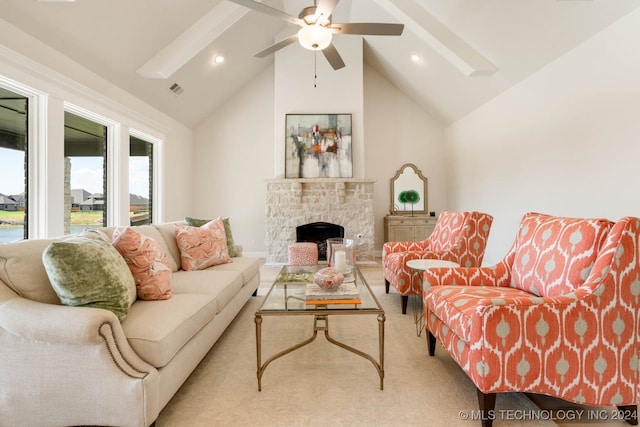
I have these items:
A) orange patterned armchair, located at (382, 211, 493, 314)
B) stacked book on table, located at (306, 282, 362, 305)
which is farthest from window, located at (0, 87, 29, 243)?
orange patterned armchair, located at (382, 211, 493, 314)

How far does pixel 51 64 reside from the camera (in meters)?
2.83

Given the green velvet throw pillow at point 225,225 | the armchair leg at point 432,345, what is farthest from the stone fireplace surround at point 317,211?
the armchair leg at point 432,345

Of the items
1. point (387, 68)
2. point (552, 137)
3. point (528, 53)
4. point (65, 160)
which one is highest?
point (387, 68)

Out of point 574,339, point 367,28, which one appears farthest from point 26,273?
point 367,28

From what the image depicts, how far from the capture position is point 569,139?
3.23m

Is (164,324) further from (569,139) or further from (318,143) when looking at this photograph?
(318,143)

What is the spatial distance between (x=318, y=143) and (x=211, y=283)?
3.69 meters

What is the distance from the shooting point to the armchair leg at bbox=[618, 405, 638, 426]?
1.54 m

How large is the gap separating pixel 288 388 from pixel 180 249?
1672 millimetres

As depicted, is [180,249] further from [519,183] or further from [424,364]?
[519,183]

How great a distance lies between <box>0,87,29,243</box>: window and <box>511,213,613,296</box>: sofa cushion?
386 cm

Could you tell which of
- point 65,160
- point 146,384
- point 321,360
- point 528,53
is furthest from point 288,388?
point 528,53

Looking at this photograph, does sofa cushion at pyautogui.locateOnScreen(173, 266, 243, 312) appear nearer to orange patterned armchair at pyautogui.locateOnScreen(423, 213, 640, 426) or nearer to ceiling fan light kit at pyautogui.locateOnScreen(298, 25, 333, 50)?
orange patterned armchair at pyautogui.locateOnScreen(423, 213, 640, 426)

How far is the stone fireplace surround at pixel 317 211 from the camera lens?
554cm
